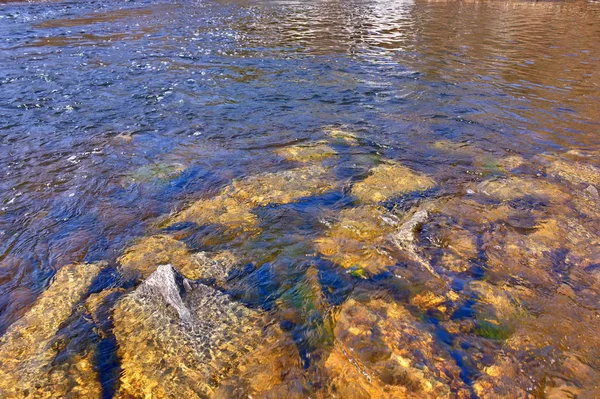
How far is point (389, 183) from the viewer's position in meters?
5.91

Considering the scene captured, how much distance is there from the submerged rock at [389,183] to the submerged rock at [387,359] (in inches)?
83.6

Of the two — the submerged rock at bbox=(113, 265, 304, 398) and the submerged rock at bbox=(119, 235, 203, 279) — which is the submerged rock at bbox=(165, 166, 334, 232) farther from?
the submerged rock at bbox=(113, 265, 304, 398)

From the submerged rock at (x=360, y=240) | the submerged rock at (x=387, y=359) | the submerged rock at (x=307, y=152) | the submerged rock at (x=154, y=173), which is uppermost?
the submerged rock at (x=154, y=173)

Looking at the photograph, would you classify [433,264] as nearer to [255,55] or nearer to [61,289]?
[61,289]

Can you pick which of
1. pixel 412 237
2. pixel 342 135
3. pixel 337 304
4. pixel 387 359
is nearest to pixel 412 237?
pixel 412 237

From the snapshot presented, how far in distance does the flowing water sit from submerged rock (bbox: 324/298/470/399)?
0.02 meters

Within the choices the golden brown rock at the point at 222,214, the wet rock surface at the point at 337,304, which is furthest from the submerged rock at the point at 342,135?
the golden brown rock at the point at 222,214

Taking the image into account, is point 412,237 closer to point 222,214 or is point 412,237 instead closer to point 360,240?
point 360,240

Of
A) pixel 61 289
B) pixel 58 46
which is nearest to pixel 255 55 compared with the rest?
pixel 58 46

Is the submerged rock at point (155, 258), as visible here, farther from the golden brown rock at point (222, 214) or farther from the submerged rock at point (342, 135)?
the submerged rock at point (342, 135)

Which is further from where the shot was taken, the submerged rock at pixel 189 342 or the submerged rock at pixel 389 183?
the submerged rock at pixel 389 183

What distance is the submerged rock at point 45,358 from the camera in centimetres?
310

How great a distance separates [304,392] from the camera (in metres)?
3.04

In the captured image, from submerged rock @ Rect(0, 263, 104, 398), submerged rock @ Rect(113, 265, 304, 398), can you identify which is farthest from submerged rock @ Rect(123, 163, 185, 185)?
submerged rock @ Rect(113, 265, 304, 398)
